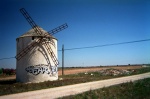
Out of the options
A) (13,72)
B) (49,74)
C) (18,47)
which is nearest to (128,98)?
(49,74)

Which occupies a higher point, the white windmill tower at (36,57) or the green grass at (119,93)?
the white windmill tower at (36,57)

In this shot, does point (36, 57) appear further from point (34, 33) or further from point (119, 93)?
point (119, 93)

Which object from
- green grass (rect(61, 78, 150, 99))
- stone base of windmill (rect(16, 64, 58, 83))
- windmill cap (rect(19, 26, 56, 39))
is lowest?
green grass (rect(61, 78, 150, 99))

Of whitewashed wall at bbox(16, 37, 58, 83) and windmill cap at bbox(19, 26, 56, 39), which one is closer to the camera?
whitewashed wall at bbox(16, 37, 58, 83)

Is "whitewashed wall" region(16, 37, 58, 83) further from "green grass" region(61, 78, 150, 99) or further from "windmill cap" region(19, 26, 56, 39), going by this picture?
"green grass" region(61, 78, 150, 99)

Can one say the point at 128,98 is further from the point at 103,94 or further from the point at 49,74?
the point at 49,74

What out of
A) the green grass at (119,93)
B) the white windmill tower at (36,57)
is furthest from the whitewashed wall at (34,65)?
the green grass at (119,93)

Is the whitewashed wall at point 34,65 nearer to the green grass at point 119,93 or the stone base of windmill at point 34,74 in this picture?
the stone base of windmill at point 34,74

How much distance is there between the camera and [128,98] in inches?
570

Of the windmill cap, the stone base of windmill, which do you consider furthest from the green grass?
the windmill cap

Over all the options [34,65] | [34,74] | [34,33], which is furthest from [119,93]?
[34,33]

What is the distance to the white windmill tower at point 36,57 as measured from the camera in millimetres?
24359

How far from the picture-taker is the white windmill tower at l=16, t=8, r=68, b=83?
24.4m

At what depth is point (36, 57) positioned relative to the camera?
24.5 metres
